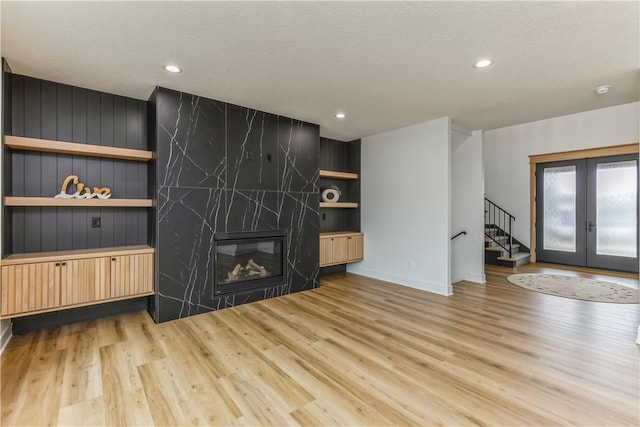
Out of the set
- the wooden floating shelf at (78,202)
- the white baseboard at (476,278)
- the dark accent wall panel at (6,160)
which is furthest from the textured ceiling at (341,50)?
the white baseboard at (476,278)

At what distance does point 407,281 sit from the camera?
4.91 meters

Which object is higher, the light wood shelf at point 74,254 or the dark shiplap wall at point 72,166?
the dark shiplap wall at point 72,166

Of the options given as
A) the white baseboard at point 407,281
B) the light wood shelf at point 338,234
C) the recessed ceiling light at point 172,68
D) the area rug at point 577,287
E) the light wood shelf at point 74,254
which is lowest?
the area rug at point 577,287

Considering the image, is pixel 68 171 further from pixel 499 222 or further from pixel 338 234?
pixel 499 222

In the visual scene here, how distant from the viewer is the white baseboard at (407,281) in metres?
4.43

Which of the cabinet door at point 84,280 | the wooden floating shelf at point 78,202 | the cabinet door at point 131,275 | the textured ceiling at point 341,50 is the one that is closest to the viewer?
the textured ceiling at point 341,50

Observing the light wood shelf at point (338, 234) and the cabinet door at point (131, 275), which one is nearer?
the cabinet door at point (131, 275)

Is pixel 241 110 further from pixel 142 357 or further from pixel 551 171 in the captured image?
pixel 551 171

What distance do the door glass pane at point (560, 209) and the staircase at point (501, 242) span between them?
2.01ft

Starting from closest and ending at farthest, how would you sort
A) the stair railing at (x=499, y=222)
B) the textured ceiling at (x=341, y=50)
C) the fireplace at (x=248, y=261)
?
1. the textured ceiling at (x=341, y=50)
2. the fireplace at (x=248, y=261)
3. the stair railing at (x=499, y=222)

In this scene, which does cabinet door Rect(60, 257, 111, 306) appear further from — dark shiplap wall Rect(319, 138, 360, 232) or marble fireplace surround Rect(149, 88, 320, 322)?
dark shiplap wall Rect(319, 138, 360, 232)

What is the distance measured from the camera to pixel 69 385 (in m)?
2.12

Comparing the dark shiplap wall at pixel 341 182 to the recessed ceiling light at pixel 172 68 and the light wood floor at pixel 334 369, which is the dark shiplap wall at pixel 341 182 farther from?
the recessed ceiling light at pixel 172 68

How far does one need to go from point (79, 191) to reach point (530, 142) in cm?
885
